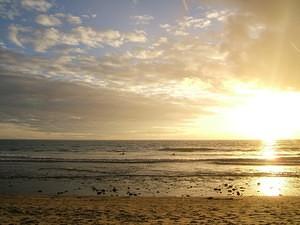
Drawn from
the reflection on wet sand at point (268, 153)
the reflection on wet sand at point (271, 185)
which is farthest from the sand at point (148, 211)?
the reflection on wet sand at point (268, 153)

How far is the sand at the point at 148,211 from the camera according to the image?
1355 centimetres

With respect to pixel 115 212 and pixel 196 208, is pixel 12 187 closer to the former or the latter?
pixel 115 212

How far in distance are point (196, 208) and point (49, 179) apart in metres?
17.7

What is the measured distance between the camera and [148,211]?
1584cm

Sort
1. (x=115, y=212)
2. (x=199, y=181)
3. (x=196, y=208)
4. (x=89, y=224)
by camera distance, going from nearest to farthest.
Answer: (x=89, y=224)
(x=115, y=212)
(x=196, y=208)
(x=199, y=181)

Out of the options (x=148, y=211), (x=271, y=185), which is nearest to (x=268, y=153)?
(x=271, y=185)

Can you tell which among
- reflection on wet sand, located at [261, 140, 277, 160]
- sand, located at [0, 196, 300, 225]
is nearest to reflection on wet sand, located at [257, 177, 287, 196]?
sand, located at [0, 196, 300, 225]

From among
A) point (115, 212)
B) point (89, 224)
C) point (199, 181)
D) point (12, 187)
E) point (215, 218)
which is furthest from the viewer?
point (199, 181)

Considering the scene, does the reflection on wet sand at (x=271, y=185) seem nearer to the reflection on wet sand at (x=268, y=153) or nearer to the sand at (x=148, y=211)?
the sand at (x=148, y=211)

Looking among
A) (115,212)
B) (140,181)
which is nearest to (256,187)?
(140,181)

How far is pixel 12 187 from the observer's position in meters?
25.9

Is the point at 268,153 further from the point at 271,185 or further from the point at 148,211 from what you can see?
the point at 148,211

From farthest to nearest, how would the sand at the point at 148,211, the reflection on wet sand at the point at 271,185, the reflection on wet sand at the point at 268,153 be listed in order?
the reflection on wet sand at the point at 268,153
the reflection on wet sand at the point at 271,185
the sand at the point at 148,211

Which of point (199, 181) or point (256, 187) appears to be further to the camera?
point (199, 181)
